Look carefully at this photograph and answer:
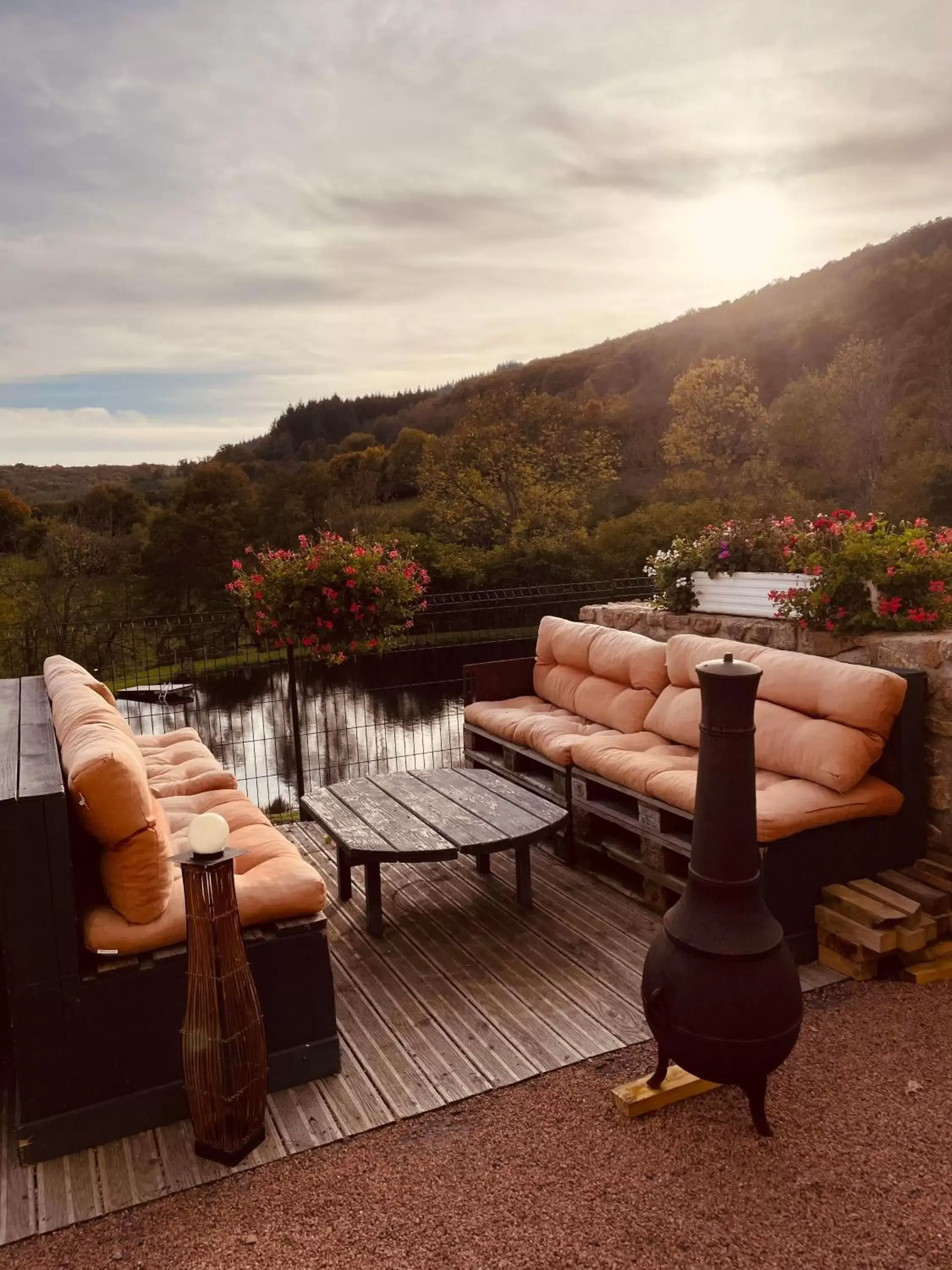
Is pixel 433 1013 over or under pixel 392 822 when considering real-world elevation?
under

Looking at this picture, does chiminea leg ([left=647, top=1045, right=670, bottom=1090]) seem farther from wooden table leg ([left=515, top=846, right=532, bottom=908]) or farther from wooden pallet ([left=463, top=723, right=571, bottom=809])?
wooden pallet ([left=463, top=723, right=571, bottom=809])

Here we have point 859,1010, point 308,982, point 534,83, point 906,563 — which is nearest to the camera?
point 308,982

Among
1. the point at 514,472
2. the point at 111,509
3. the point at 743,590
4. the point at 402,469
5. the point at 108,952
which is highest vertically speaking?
the point at 402,469

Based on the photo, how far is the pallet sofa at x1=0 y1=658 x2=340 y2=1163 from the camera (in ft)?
7.16

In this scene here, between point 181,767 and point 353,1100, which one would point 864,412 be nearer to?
point 181,767

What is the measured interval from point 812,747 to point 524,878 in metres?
1.30

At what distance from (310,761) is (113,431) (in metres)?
14.7

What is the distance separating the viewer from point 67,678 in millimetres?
3660

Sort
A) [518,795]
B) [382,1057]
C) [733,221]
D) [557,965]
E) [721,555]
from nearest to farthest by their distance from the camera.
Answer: [382,1057]
[557,965]
[518,795]
[721,555]
[733,221]

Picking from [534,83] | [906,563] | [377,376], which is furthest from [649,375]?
[906,563]

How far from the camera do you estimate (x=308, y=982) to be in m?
2.48

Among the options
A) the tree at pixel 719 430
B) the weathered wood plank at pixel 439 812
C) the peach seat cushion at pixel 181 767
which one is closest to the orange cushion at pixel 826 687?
the weathered wood plank at pixel 439 812

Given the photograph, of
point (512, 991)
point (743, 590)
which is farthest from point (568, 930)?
point (743, 590)

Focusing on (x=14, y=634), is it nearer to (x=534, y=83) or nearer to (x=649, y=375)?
(x=534, y=83)
